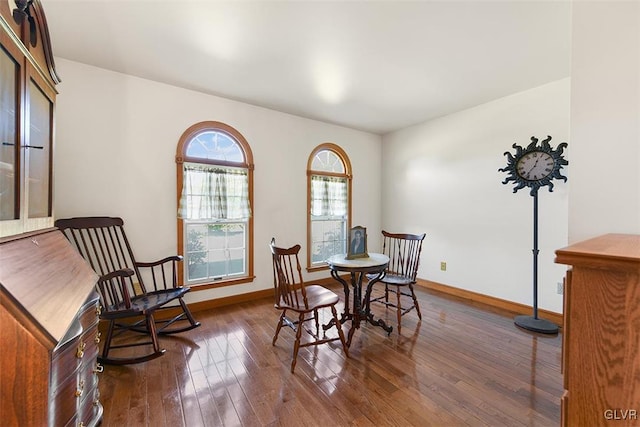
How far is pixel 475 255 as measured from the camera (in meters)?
3.36

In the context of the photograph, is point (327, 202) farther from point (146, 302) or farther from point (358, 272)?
point (146, 302)

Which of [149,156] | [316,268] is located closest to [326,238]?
[316,268]

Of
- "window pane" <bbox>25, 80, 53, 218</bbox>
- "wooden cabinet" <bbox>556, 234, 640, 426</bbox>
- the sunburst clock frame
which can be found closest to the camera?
"wooden cabinet" <bbox>556, 234, 640, 426</bbox>

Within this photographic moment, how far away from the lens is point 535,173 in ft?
8.70

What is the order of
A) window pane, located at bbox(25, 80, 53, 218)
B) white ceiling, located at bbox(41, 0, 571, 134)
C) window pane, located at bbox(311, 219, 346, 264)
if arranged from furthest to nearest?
window pane, located at bbox(311, 219, 346, 264) < white ceiling, located at bbox(41, 0, 571, 134) < window pane, located at bbox(25, 80, 53, 218)

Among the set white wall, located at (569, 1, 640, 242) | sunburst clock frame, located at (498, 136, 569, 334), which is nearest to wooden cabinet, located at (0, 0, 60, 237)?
white wall, located at (569, 1, 640, 242)

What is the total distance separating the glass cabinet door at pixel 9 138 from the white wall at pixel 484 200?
13.3 feet

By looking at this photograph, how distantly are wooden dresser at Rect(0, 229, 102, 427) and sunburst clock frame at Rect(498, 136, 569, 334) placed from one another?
3454 mm

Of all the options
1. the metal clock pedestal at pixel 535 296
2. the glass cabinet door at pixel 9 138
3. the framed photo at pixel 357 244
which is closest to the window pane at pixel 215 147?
the framed photo at pixel 357 244

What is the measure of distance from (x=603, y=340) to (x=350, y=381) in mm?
1584

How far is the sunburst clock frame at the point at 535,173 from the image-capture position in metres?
2.49

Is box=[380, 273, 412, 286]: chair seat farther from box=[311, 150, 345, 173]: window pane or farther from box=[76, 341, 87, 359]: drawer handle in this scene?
box=[76, 341, 87, 359]: drawer handle

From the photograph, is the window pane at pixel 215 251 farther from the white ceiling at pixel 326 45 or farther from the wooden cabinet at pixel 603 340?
the wooden cabinet at pixel 603 340

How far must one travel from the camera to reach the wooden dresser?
72 centimetres
